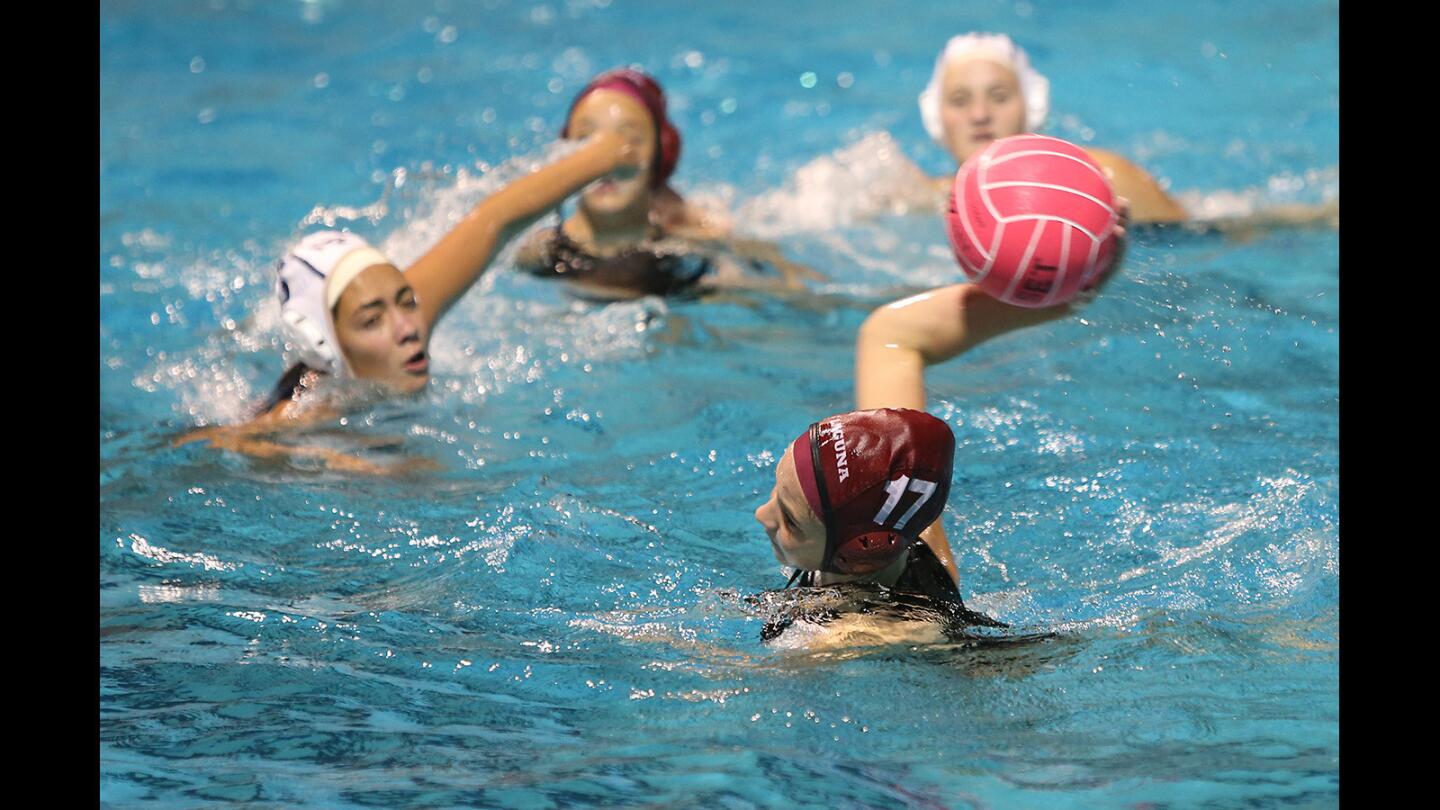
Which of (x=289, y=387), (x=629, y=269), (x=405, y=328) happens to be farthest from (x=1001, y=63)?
(x=289, y=387)

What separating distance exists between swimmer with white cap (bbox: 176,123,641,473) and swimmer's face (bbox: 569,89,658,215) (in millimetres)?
720

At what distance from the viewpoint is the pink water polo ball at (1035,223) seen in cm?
307

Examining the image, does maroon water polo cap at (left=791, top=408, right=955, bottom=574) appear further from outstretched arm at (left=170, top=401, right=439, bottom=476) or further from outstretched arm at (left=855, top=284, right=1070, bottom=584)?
outstretched arm at (left=170, top=401, right=439, bottom=476)

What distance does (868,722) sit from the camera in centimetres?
301

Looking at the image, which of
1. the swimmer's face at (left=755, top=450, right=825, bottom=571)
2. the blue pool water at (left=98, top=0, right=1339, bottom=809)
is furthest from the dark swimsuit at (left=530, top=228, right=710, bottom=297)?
the swimmer's face at (left=755, top=450, right=825, bottom=571)

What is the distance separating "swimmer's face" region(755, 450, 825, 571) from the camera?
115 inches

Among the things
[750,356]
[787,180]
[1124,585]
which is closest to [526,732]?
[1124,585]

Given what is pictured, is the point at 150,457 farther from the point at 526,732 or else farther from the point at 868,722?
the point at 868,722

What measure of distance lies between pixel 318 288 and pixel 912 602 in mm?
2358

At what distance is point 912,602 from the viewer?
10.2 ft

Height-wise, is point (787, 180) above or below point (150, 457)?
above

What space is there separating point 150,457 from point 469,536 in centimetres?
124

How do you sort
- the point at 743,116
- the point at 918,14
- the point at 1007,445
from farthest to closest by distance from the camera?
the point at 918,14 → the point at 743,116 → the point at 1007,445

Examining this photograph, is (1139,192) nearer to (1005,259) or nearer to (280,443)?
(1005,259)
